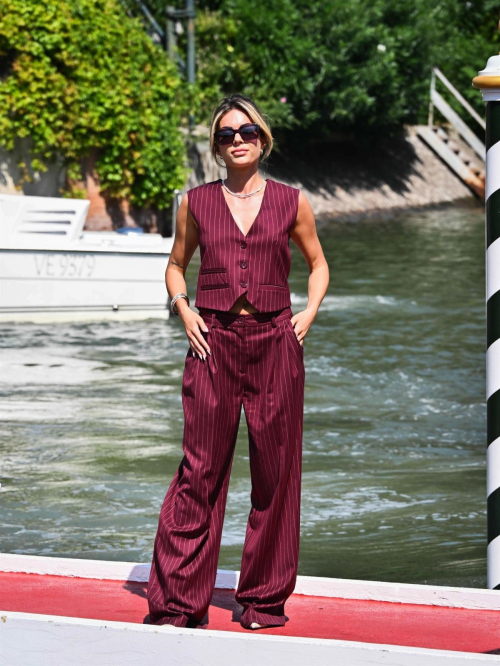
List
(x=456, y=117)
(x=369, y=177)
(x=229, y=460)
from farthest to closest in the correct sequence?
(x=456, y=117) → (x=369, y=177) → (x=229, y=460)

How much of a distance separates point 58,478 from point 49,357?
14.7 feet

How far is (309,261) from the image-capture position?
381 centimetres

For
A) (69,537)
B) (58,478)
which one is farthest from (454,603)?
(58,478)

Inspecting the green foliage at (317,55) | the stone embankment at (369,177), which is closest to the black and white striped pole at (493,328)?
the green foliage at (317,55)

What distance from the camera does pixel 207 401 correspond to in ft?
11.5

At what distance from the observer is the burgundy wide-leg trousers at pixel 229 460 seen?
11.6 feet

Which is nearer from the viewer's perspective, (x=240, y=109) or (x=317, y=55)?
(x=240, y=109)

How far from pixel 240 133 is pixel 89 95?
14.8 m

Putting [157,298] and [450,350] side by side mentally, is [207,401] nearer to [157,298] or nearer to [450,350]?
[450,350]

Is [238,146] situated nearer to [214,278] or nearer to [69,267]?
[214,278]

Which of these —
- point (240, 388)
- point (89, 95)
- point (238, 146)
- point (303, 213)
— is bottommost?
point (240, 388)

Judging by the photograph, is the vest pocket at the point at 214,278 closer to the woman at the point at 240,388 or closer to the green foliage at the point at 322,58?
the woman at the point at 240,388

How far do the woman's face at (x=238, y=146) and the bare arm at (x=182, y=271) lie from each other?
0.67 feet

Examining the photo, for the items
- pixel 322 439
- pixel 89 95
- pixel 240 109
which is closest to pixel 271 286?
pixel 240 109
